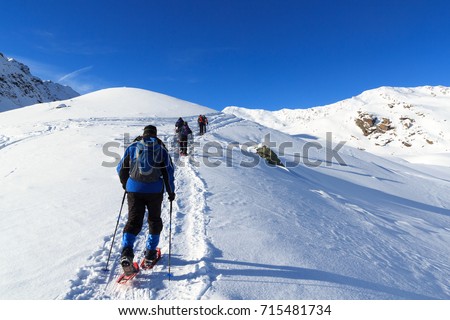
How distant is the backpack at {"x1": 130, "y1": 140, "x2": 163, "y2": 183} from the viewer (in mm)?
3873

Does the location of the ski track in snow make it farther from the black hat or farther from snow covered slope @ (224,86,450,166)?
snow covered slope @ (224,86,450,166)

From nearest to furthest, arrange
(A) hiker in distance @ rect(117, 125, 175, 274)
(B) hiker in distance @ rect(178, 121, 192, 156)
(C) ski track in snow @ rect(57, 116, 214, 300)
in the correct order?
(C) ski track in snow @ rect(57, 116, 214, 300), (A) hiker in distance @ rect(117, 125, 175, 274), (B) hiker in distance @ rect(178, 121, 192, 156)

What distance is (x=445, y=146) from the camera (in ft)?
331

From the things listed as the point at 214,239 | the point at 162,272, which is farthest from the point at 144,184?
the point at 214,239

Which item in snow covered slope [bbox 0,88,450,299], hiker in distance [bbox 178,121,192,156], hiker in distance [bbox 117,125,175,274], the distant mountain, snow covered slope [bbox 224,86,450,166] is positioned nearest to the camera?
snow covered slope [bbox 0,88,450,299]

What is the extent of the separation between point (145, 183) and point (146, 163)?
0.30m

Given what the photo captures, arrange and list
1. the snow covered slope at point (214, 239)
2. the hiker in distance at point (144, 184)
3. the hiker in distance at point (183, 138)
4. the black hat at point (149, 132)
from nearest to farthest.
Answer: the snow covered slope at point (214, 239), the hiker in distance at point (144, 184), the black hat at point (149, 132), the hiker in distance at point (183, 138)

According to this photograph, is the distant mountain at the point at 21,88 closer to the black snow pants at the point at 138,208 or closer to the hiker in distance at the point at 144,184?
the hiker in distance at the point at 144,184

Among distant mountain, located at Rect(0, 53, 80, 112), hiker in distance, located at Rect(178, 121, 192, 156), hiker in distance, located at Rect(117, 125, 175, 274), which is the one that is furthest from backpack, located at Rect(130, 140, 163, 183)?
distant mountain, located at Rect(0, 53, 80, 112)

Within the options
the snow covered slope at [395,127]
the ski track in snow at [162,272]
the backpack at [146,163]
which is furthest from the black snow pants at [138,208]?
the snow covered slope at [395,127]

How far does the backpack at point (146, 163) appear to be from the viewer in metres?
3.87

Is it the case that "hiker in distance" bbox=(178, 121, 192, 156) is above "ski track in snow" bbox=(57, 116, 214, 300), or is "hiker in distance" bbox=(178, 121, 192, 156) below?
above

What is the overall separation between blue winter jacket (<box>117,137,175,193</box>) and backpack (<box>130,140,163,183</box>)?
0.04 metres

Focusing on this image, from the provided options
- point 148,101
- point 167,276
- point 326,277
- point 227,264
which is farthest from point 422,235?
point 148,101
